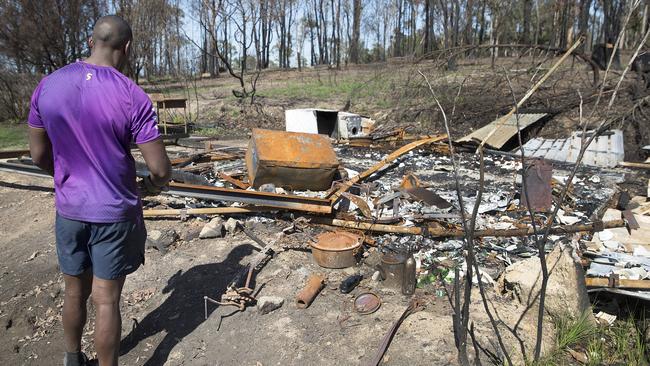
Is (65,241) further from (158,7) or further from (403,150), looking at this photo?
(158,7)

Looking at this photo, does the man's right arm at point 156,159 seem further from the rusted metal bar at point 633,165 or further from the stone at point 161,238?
the rusted metal bar at point 633,165

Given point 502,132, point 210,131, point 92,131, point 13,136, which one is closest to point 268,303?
point 92,131

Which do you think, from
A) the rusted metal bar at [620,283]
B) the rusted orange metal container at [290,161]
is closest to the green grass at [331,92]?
the rusted orange metal container at [290,161]

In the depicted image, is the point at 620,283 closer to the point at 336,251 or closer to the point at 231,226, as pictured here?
the point at 336,251

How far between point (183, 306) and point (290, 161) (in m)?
2.54

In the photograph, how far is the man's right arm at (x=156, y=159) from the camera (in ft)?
6.95

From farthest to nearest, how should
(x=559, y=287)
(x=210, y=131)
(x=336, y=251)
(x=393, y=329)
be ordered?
1. (x=210, y=131)
2. (x=336, y=251)
3. (x=559, y=287)
4. (x=393, y=329)

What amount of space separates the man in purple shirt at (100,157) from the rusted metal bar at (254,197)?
2285 mm

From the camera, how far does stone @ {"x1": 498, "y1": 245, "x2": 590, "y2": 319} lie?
2.93 meters

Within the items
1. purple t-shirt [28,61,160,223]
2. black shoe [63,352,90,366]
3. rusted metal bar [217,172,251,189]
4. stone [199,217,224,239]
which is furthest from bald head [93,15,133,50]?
rusted metal bar [217,172,251,189]

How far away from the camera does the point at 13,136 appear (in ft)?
35.5

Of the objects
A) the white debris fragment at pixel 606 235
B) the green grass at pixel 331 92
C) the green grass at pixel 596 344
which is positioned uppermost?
the green grass at pixel 331 92

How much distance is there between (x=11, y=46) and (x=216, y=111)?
323 inches

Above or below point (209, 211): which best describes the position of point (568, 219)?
below
